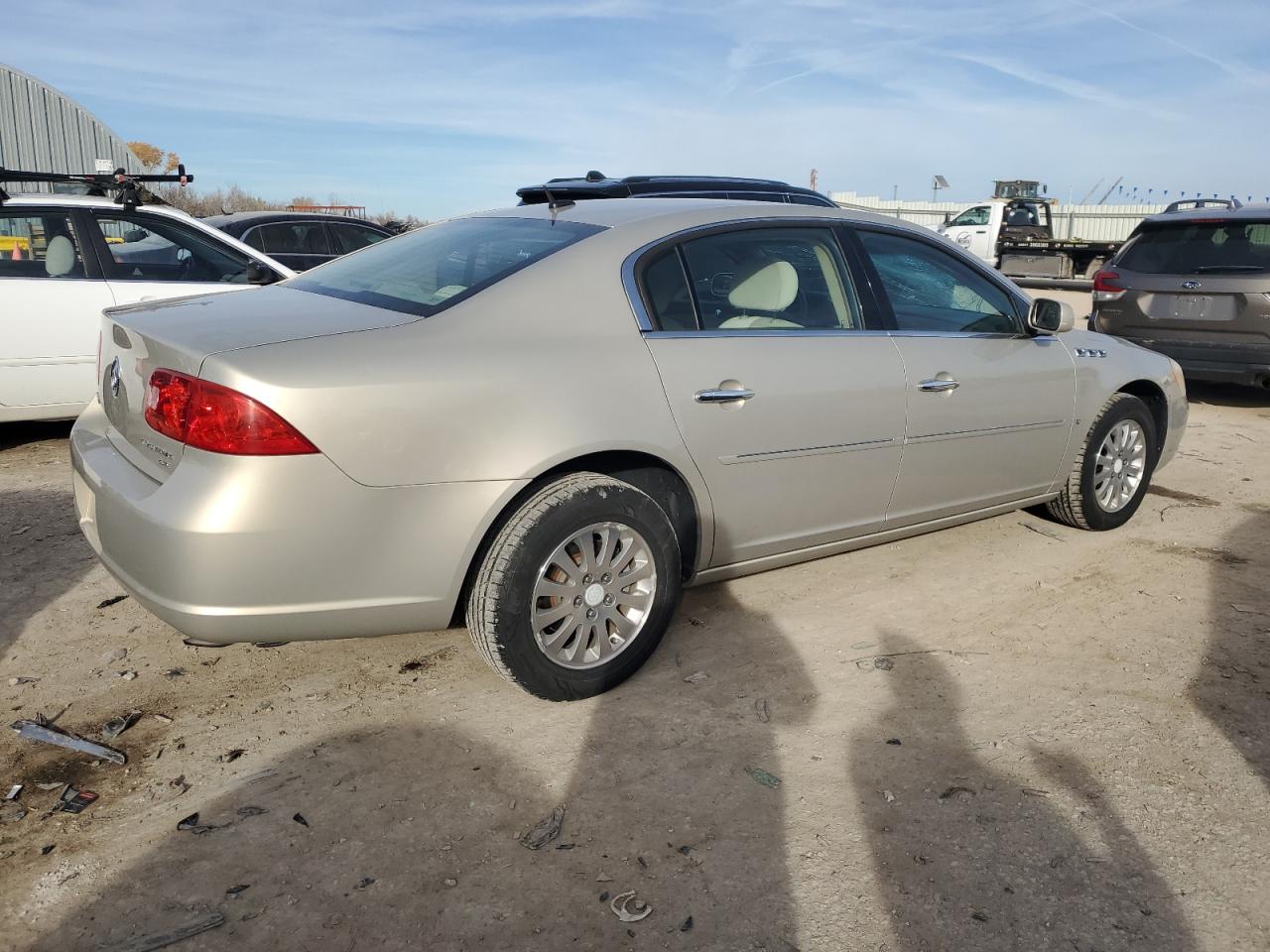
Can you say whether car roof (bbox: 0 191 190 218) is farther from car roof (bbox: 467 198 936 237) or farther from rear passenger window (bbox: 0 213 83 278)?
car roof (bbox: 467 198 936 237)

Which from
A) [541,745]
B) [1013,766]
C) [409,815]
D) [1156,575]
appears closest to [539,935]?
[409,815]

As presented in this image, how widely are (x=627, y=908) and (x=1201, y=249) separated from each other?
7.80 metres

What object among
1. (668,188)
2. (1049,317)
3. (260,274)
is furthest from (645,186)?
(1049,317)

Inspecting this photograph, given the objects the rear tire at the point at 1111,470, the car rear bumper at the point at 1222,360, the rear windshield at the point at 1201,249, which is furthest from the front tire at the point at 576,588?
the rear windshield at the point at 1201,249

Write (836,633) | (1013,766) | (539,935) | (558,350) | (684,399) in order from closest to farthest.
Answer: (539,935), (1013,766), (558,350), (684,399), (836,633)

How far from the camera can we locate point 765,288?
3.68 m

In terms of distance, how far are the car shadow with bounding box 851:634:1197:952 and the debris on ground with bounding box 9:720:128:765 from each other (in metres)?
2.12

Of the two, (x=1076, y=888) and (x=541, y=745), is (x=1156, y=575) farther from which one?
(x=541, y=745)

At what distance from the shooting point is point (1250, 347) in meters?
7.58

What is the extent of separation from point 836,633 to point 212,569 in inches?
88.0

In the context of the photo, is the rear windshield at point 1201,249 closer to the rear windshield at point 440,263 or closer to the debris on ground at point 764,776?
the rear windshield at point 440,263

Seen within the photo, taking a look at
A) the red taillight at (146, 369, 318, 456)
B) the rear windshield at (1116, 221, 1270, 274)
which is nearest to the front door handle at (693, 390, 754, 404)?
the red taillight at (146, 369, 318, 456)

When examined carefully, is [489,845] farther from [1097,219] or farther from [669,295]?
[1097,219]

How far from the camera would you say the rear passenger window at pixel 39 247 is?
19.7 ft
